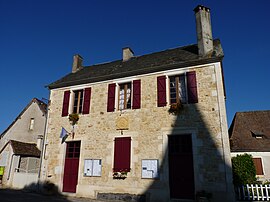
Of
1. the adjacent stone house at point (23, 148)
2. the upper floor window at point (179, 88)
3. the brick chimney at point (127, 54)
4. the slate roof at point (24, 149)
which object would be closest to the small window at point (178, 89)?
the upper floor window at point (179, 88)

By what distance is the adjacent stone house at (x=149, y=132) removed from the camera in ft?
26.3

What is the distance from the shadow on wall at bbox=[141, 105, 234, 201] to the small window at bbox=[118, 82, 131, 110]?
2.39 meters

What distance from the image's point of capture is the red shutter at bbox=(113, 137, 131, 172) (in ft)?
29.3

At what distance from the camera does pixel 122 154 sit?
912 centimetres

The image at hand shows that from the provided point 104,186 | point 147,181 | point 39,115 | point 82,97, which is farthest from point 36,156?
point 147,181

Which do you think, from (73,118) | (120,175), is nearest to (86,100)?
(73,118)

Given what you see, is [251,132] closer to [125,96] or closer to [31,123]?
[125,96]

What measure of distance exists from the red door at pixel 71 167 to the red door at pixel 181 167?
4387 mm

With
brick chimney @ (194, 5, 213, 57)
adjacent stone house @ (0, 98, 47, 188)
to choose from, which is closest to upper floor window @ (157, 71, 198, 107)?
brick chimney @ (194, 5, 213, 57)

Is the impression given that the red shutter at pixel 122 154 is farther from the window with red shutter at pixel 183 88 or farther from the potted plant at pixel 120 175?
the window with red shutter at pixel 183 88

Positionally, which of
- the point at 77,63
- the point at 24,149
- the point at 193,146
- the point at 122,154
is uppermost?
the point at 77,63

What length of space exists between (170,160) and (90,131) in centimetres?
392

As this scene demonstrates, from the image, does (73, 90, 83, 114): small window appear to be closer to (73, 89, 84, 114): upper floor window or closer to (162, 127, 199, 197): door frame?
(73, 89, 84, 114): upper floor window

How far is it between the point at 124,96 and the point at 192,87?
10.4 ft
